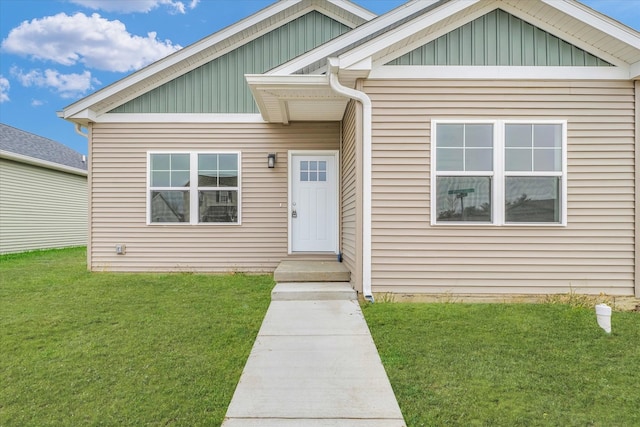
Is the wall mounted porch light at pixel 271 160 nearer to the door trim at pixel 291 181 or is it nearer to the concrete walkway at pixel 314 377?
the door trim at pixel 291 181

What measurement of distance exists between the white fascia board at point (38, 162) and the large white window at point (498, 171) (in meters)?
11.0

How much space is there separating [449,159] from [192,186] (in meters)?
4.51

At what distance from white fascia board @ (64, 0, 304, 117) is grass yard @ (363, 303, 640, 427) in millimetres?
5483

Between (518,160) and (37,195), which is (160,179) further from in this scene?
(37,195)

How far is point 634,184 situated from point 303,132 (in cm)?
488

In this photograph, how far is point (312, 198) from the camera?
681 cm

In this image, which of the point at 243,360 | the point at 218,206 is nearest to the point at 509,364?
the point at 243,360

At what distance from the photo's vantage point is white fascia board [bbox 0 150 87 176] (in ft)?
31.9

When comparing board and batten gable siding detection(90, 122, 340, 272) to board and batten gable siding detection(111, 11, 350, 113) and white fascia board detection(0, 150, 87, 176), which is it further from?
white fascia board detection(0, 150, 87, 176)

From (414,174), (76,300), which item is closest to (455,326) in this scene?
(414,174)

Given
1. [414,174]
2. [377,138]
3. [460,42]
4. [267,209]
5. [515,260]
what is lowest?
[515,260]

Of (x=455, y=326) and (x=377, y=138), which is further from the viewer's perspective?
(x=377, y=138)

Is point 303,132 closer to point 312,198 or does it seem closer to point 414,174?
point 312,198

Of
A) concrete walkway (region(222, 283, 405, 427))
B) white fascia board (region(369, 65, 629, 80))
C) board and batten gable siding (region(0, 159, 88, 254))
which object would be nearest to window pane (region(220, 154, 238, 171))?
white fascia board (region(369, 65, 629, 80))
